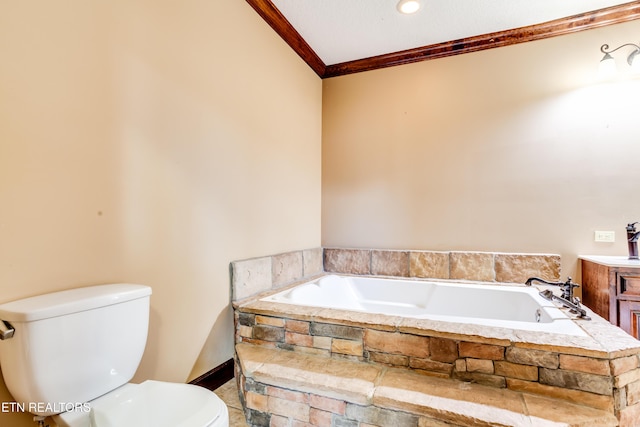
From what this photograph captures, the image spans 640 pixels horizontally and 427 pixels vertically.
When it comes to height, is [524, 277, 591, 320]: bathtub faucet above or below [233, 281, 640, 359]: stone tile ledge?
above

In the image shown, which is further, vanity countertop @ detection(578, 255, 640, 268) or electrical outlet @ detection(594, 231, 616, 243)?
electrical outlet @ detection(594, 231, 616, 243)

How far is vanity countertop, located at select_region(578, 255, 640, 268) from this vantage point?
80.6 inches

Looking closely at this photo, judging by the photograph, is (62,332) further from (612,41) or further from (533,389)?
(612,41)

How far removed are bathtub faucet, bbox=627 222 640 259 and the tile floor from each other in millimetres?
2807

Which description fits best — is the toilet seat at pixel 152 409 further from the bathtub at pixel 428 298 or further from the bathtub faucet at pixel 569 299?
the bathtub faucet at pixel 569 299

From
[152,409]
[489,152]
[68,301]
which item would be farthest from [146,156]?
[489,152]

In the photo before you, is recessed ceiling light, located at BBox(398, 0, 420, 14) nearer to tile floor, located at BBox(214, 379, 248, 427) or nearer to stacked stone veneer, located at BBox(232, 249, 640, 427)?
stacked stone veneer, located at BBox(232, 249, 640, 427)

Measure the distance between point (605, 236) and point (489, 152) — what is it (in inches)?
42.2

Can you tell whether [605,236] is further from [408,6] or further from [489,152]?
[408,6]

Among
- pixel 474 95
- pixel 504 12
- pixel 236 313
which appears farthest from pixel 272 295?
pixel 504 12

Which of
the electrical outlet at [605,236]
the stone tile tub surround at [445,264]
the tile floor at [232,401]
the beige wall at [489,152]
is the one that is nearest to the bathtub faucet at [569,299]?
the stone tile tub surround at [445,264]

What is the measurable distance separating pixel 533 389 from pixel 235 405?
1499 millimetres

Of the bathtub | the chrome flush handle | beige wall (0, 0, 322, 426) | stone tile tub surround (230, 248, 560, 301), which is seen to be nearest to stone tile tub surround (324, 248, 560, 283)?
stone tile tub surround (230, 248, 560, 301)

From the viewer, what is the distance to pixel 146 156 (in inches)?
60.1
